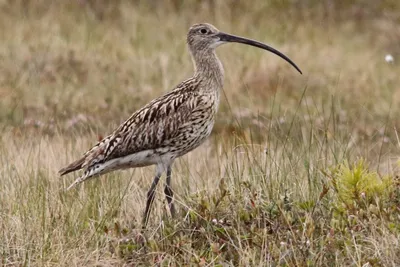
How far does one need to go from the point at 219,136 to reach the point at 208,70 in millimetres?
3429

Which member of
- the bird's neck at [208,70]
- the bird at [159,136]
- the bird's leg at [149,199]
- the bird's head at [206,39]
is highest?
the bird's head at [206,39]

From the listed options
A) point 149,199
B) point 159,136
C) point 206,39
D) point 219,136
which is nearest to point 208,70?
point 206,39

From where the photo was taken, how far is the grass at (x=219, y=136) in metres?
6.47

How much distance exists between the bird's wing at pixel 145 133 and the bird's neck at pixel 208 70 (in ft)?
0.65

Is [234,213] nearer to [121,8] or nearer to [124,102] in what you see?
[124,102]

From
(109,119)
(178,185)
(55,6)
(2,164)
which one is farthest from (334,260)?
(55,6)

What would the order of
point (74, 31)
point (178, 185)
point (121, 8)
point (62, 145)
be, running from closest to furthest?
point (178, 185)
point (62, 145)
point (74, 31)
point (121, 8)

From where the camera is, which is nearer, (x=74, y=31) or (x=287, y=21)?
(x=74, y=31)

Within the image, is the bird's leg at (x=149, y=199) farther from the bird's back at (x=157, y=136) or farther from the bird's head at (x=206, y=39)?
the bird's head at (x=206, y=39)

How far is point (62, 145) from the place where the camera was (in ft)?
A: 29.7

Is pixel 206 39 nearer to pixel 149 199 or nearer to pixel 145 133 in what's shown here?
pixel 145 133

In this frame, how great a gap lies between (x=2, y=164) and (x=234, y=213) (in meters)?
2.28

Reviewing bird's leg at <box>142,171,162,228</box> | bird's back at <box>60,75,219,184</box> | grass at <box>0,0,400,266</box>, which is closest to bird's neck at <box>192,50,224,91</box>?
bird's back at <box>60,75,219,184</box>

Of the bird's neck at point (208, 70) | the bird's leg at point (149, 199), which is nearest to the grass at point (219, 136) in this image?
the bird's leg at point (149, 199)
